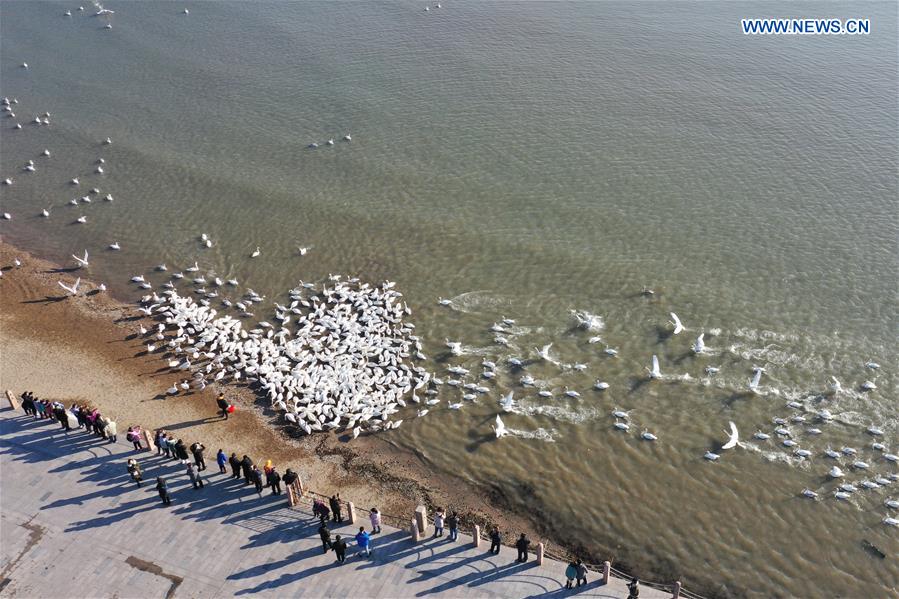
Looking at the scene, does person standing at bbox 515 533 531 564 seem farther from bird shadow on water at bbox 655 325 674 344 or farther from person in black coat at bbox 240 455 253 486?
bird shadow on water at bbox 655 325 674 344

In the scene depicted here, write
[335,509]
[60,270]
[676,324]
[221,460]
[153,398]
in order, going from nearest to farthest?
[335,509] → [221,460] → [153,398] → [676,324] → [60,270]

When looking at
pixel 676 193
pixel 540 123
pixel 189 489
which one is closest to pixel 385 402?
pixel 189 489

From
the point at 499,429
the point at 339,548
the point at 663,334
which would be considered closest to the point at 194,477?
the point at 339,548

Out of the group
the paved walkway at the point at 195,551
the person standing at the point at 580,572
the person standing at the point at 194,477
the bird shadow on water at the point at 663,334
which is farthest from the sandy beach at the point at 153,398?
the bird shadow on water at the point at 663,334

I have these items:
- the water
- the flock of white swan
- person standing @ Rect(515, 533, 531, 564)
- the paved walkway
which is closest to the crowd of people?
person standing @ Rect(515, 533, 531, 564)

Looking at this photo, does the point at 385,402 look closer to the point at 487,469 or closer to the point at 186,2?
the point at 487,469

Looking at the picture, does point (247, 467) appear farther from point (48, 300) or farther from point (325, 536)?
point (48, 300)

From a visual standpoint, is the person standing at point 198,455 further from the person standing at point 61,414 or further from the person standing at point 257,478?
the person standing at point 61,414
